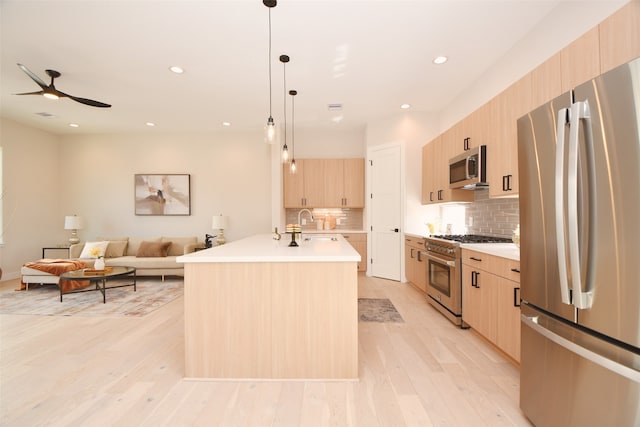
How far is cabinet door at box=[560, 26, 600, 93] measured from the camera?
5.48 ft

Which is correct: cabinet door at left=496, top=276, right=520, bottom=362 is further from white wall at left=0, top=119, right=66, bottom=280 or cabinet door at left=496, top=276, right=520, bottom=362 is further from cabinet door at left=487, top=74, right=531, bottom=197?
white wall at left=0, top=119, right=66, bottom=280

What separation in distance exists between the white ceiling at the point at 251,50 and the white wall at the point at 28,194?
0.87 metres

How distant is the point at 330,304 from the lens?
1.99 meters

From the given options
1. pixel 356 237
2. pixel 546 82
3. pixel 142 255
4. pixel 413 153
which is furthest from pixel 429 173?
pixel 142 255

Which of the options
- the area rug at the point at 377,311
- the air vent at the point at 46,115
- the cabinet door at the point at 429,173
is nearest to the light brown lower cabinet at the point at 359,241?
the cabinet door at the point at 429,173

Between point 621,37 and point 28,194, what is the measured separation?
27.5 ft

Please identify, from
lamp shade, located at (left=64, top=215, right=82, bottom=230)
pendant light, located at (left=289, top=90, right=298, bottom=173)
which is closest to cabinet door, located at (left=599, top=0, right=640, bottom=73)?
pendant light, located at (left=289, top=90, right=298, bottom=173)

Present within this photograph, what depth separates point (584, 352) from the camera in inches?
46.7

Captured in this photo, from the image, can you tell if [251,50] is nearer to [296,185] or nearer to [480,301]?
[296,185]

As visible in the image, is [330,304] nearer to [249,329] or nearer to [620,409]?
[249,329]

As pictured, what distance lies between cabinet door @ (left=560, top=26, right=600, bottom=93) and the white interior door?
3.06 metres

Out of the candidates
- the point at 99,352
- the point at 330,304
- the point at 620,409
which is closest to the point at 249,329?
the point at 330,304

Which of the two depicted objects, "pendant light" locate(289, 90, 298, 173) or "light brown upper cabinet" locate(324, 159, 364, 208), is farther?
"light brown upper cabinet" locate(324, 159, 364, 208)

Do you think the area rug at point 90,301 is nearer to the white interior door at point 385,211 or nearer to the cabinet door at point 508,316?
the white interior door at point 385,211
